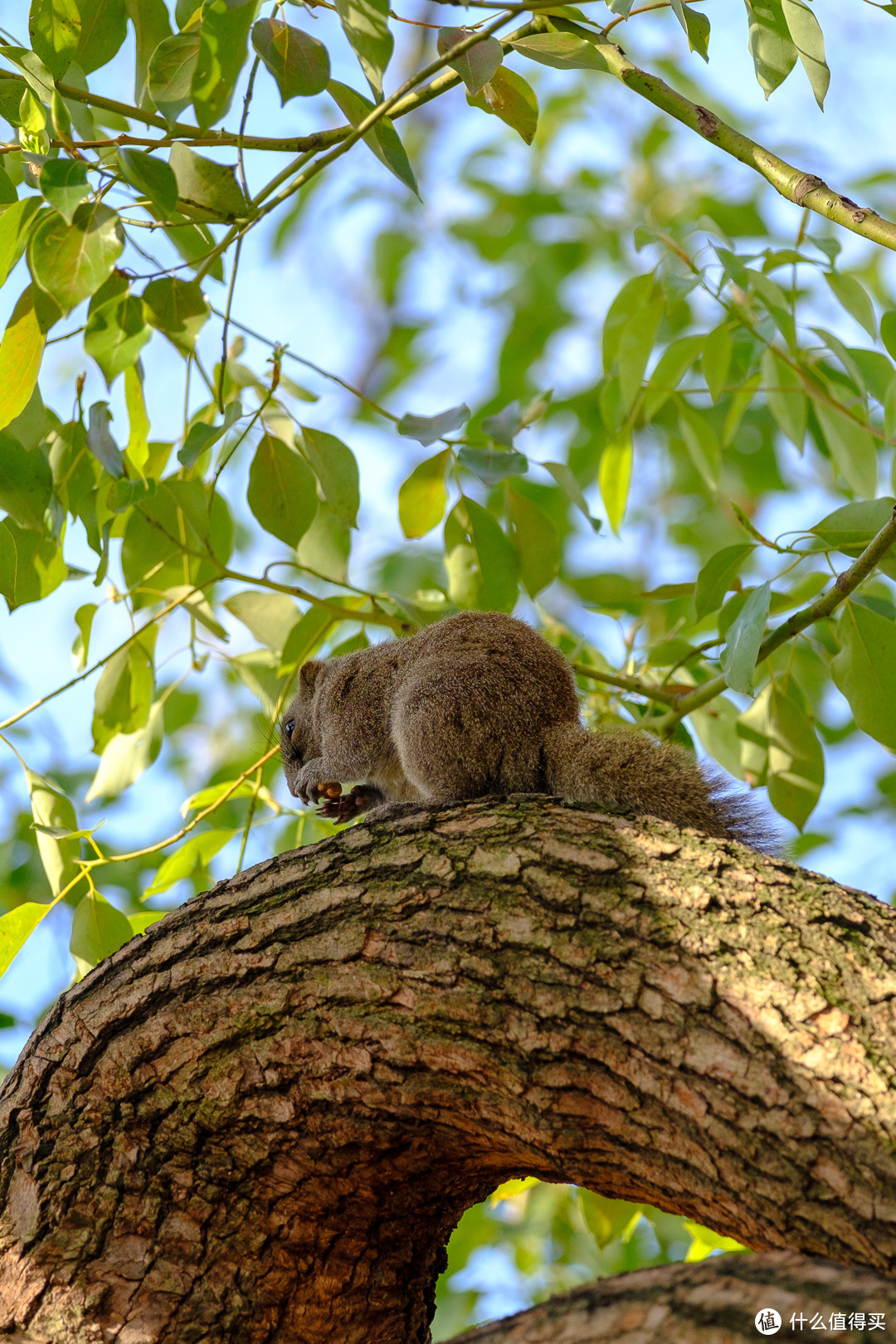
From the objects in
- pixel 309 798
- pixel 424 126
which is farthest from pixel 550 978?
pixel 424 126

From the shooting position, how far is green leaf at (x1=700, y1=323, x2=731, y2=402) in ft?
11.3

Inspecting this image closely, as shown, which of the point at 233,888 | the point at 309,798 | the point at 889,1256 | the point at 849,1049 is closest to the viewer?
the point at 889,1256

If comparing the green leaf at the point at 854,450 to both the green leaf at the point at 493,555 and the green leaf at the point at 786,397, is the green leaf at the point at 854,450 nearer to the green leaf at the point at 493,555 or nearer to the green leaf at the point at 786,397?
the green leaf at the point at 786,397

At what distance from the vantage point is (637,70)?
242cm

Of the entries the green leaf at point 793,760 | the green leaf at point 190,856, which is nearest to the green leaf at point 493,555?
the green leaf at point 793,760

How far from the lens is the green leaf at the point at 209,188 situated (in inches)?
103

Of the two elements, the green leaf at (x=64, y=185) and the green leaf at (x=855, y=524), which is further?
the green leaf at (x=855, y=524)

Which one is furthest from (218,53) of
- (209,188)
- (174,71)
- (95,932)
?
(95,932)

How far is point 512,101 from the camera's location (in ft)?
8.61

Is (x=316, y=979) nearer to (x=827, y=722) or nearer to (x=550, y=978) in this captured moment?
(x=550, y=978)

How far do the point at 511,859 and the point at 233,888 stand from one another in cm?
67

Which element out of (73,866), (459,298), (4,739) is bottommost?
(73,866)

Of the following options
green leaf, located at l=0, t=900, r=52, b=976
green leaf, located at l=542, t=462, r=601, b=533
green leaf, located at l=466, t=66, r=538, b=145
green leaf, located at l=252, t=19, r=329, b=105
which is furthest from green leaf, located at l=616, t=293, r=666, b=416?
green leaf, located at l=0, t=900, r=52, b=976

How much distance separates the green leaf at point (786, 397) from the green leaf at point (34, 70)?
2.07m
